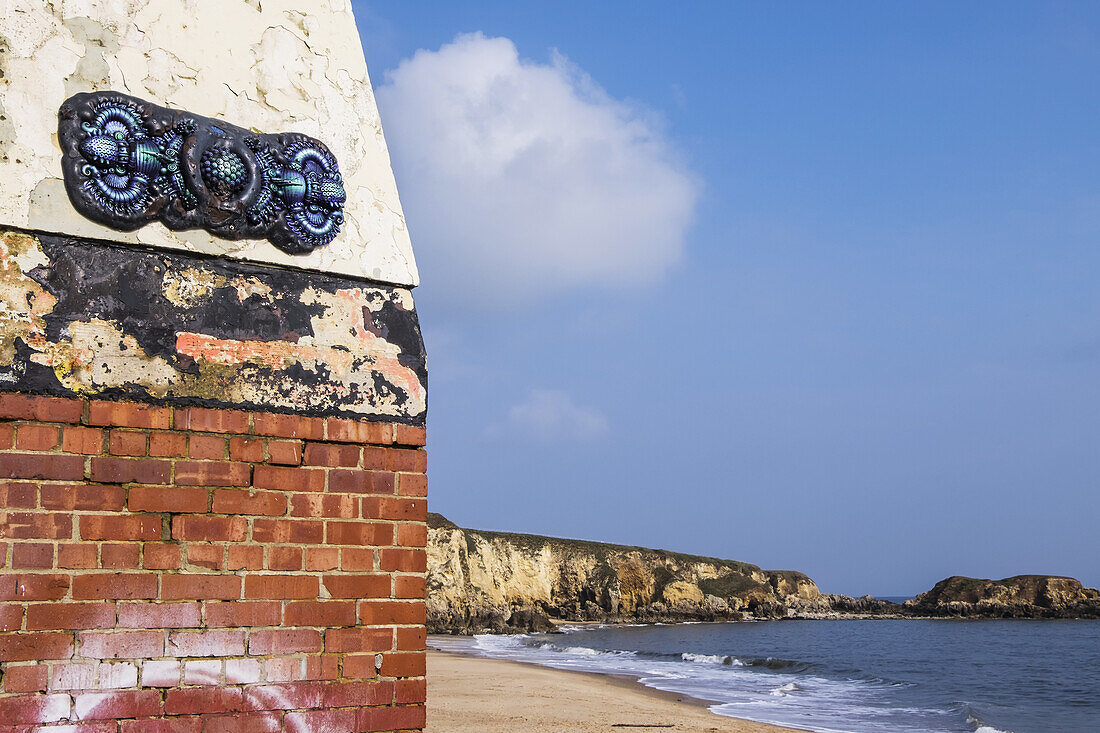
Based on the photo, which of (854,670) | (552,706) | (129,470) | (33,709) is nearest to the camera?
(33,709)

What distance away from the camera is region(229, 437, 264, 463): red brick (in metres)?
3.27

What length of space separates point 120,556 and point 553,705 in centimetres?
1685

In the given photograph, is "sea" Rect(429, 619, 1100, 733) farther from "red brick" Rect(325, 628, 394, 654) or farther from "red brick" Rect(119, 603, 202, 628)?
"red brick" Rect(119, 603, 202, 628)

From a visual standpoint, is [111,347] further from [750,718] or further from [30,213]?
[750,718]

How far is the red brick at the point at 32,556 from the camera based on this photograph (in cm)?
289

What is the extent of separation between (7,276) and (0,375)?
340 millimetres

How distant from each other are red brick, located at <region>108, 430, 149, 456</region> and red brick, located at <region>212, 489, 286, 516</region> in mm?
294

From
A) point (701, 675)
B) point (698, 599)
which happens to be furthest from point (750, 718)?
point (698, 599)

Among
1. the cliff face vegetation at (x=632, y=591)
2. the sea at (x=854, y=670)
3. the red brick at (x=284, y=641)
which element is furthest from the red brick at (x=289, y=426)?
the cliff face vegetation at (x=632, y=591)

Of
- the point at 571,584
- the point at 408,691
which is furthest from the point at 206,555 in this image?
the point at 571,584

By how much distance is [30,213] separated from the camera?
3096mm

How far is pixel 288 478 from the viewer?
132 inches

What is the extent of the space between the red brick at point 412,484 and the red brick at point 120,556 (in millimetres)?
964

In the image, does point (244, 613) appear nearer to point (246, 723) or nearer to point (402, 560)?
point (246, 723)
